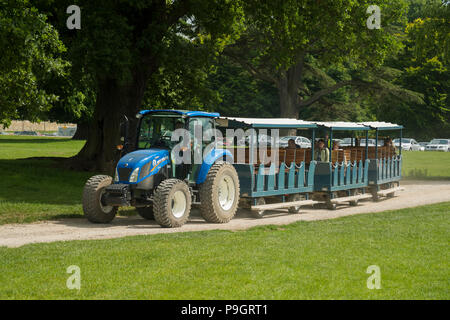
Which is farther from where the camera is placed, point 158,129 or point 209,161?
point 209,161

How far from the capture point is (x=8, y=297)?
→ 7.57 metres

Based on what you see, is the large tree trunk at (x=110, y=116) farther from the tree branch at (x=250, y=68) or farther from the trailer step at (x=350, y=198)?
the tree branch at (x=250, y=68)

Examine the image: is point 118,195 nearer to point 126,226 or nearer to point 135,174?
point 135,174

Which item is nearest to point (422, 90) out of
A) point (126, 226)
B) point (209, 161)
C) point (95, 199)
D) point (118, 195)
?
point (209, 161)

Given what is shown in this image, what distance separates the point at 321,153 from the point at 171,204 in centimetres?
713

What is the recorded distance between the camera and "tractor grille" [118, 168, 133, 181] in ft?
45.6

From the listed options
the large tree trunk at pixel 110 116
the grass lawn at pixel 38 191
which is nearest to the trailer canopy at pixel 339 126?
the grass lawn at pixel 38 191

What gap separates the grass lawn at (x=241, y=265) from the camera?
309 inches

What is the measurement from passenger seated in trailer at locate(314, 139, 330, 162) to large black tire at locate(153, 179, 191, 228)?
6.61 meters

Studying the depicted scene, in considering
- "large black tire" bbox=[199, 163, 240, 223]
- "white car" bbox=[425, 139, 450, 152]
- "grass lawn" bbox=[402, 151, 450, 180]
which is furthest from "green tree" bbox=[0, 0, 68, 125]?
"white car" bbox=[425, 139, 450, 152]

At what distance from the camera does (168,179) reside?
45.8 ft

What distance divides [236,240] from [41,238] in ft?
12.7

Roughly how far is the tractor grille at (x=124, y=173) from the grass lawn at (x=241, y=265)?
7.03ft

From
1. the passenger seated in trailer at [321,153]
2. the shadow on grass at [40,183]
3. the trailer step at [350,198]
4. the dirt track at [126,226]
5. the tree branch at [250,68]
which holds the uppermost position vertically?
the tree branch at [250,68]
